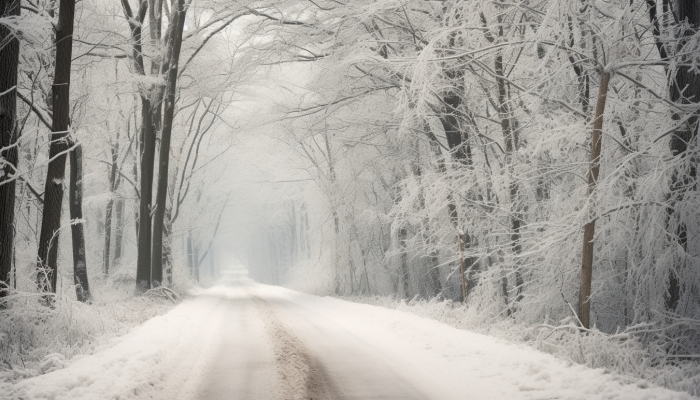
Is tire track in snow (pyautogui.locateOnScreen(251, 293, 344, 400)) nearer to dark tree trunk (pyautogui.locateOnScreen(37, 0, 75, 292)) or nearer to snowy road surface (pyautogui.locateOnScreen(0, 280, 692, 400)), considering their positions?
snowy road surface (pyautogui.locateOnScreen(0, 280, 692, 400))

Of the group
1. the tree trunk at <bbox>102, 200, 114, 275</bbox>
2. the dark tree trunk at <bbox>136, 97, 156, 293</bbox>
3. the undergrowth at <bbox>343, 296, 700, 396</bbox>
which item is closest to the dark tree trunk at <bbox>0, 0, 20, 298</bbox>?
the undergrowth at <bbox>343, 296, 700, 396</bbox>

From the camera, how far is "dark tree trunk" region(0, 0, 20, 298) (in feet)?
23.7

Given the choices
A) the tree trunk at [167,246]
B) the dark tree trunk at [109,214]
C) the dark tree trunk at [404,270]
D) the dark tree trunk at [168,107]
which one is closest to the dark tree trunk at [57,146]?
the dark tree trunk at [168,107]

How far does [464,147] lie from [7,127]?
9.05 meters

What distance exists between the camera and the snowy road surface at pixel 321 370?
17.0 feet

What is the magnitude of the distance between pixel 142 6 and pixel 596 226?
14803 millimetres

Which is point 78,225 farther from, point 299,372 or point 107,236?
point 107,236

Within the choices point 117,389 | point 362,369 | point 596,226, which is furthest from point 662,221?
point 117,389

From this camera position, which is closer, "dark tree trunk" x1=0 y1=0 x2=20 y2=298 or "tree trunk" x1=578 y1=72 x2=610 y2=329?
"tree trunk" x1=578 y1=72 x2=610 y2=329

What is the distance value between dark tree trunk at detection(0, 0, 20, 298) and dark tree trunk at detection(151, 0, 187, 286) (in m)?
9.12

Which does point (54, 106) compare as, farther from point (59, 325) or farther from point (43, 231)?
point (59, 325)

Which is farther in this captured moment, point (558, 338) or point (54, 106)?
point (54, 106)

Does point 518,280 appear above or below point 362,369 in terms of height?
above

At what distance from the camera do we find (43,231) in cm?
841
